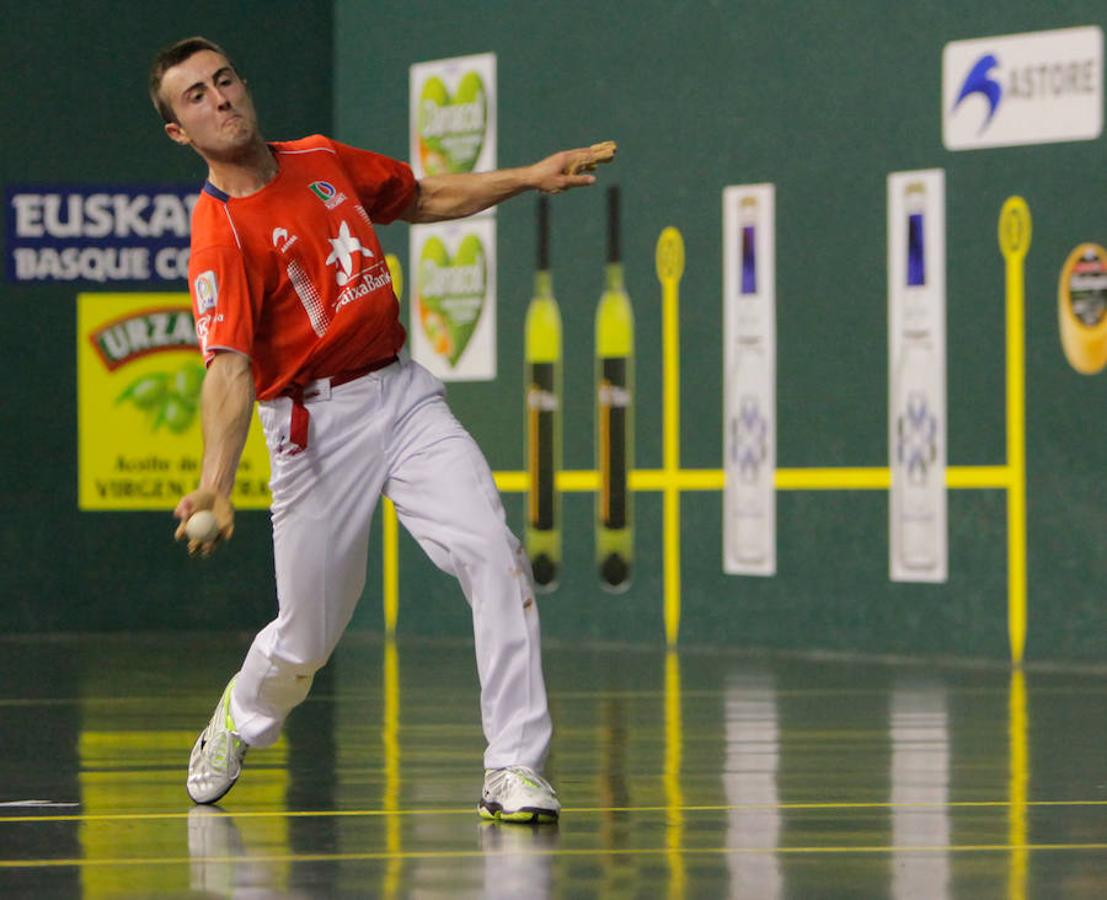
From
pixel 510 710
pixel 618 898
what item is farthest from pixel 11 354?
pixel 618 898

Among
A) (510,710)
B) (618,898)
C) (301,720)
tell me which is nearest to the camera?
(618,898)

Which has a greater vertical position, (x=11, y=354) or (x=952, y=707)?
(x=11, y=354)

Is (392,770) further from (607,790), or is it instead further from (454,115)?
(454,115)

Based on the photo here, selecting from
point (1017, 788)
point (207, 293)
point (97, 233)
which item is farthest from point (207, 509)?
point (97, 233)

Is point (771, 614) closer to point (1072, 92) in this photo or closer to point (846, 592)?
point (846, 592)

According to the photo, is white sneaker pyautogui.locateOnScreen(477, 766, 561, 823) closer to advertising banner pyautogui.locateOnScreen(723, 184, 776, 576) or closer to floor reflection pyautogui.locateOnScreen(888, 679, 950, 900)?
floor reflection pyautogui.locateOnScreen(888, 679, 950, 900)

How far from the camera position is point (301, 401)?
5.80 m

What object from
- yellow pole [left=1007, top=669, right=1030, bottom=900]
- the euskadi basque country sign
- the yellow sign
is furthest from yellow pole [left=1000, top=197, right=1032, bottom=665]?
the euskadi basque country sign

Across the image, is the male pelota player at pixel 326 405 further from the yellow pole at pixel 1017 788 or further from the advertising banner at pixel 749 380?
the advertising banner at pixel 749 380

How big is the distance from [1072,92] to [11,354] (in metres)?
5.49

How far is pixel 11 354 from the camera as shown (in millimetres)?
13586

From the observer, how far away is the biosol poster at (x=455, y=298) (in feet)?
43.7

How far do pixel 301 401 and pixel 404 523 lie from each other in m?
0.33

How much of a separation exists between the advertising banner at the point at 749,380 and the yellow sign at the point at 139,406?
279cm
